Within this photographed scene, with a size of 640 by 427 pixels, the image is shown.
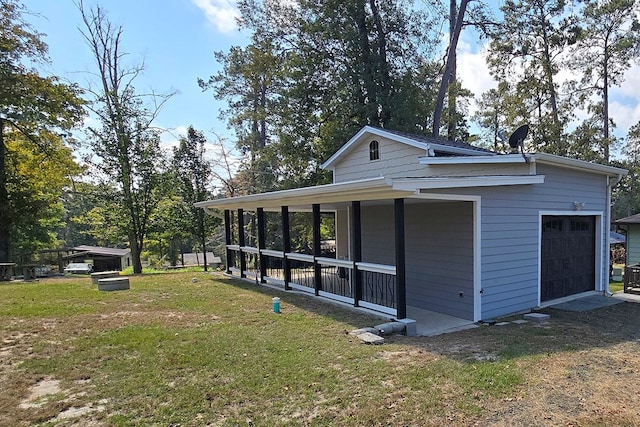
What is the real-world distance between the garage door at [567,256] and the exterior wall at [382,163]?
3130mm

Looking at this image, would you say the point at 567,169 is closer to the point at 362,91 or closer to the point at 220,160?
the point at 362,91

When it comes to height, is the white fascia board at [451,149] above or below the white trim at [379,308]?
above

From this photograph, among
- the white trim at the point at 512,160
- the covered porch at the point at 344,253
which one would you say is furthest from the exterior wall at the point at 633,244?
the covered porch at the point at 344,253

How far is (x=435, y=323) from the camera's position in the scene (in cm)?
706

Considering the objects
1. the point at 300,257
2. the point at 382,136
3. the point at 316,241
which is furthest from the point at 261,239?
the point at 382,136

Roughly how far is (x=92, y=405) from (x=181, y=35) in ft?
49.4

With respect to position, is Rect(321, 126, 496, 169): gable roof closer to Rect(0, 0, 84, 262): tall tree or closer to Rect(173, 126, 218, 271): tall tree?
Rect(173, 126, 218, 271): tall tree

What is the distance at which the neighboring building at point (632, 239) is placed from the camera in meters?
15.1

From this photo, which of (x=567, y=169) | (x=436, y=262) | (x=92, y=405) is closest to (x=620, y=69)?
(x=567, y=169)

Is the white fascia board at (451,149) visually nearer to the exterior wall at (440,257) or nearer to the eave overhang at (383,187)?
the exterior wall at (440,257)

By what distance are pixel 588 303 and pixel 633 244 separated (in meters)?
9.46

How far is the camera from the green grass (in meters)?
3.51

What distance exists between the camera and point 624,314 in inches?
301

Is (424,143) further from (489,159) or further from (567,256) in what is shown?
(567,256)
